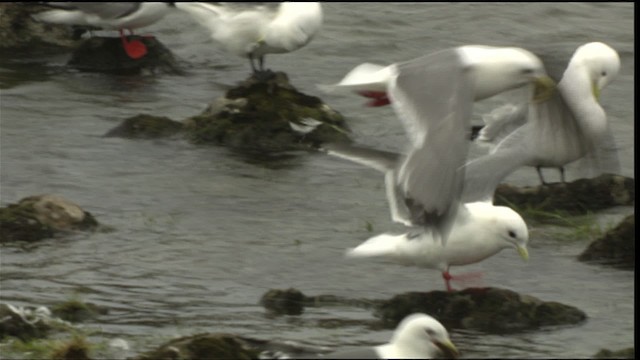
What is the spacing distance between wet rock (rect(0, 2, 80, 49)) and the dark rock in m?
7.49

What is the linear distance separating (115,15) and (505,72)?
18.9 feet

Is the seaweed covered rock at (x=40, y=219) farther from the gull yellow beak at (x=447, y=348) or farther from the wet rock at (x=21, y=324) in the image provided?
the gull yellow beak at (x=447, y=348)

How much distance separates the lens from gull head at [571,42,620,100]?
11156 mm

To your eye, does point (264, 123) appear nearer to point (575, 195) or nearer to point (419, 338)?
point (575, 195)

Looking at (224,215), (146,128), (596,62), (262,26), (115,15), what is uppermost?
(115,15)

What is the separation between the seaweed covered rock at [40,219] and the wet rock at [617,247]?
106 inches

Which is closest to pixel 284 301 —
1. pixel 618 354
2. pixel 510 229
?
pixel 510 229

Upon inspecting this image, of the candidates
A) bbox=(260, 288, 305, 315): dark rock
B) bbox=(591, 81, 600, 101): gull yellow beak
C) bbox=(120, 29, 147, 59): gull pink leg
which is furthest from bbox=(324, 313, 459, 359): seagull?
bbox=(120, 29, 147, 59): gull pink leg

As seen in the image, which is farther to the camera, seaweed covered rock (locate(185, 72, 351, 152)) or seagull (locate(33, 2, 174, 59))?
seagull (locate(33, 2, 174, 59))

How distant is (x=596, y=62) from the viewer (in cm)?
1123

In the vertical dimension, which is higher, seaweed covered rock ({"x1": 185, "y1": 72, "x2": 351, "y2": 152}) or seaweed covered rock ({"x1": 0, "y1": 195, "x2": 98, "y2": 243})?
seaweed covered rock ({"x1": 185, "y1": 72, "x2": 351, "y2": 152})

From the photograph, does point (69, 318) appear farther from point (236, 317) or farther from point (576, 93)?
point (576, 93)

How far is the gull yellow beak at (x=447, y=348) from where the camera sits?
6.70 meters

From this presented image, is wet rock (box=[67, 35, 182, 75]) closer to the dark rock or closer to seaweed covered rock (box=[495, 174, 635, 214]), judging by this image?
seaweed covered rock (box=[495, 174, 635, 214])
